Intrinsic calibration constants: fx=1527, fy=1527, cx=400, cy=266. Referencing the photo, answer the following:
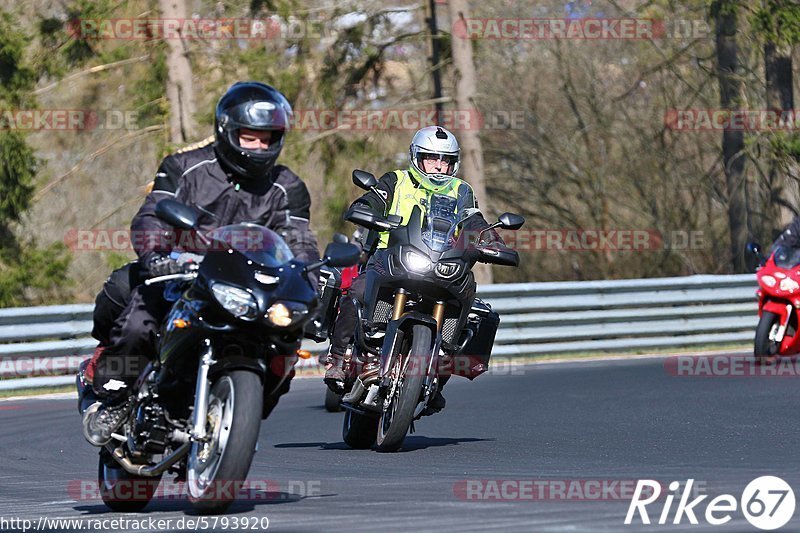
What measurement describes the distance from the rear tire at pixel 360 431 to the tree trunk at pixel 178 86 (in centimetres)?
1577

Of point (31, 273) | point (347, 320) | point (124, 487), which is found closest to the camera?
point (124, 487)

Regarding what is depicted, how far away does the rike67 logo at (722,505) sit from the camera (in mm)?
6195

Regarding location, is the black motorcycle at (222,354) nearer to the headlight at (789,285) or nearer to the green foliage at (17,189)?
the headlight at (789,285)

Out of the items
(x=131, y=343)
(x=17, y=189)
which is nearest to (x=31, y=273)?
(x=17, y=189)

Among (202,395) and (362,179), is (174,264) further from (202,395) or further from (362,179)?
(362,179)

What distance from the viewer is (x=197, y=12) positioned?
1117 inches

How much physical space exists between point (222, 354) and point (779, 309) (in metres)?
10.5

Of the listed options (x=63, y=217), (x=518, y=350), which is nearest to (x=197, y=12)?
(x=63, y=217)

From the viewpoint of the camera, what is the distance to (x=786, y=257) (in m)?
16.1

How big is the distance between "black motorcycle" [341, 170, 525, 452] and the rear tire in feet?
0.03

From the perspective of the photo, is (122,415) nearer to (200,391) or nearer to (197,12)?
(200,391)

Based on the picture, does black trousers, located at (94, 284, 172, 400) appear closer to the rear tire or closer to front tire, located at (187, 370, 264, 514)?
front tire, located at (187, 370, 264, 514)

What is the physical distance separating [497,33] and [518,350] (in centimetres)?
1103

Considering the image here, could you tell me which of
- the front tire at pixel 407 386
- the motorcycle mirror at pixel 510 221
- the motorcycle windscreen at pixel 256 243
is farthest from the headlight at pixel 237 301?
the motorcycle mirror at pixel 510 221
